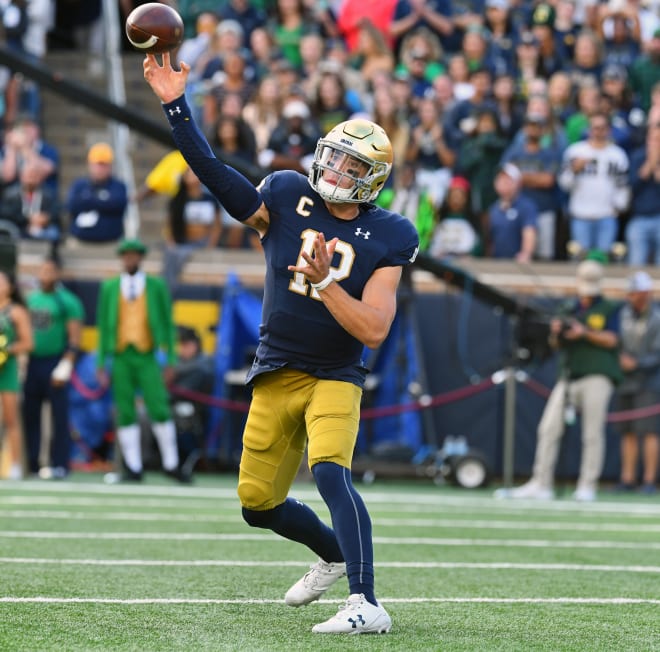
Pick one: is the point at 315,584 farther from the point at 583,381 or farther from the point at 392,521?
the point at 583,381

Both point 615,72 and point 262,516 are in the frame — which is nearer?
point 262,516

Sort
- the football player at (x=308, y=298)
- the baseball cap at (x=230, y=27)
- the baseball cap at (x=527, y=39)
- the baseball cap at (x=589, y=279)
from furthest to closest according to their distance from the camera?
the baseball cap at (x=527, y=39) → the baseball cap at (x=230, y=27) → the baseball cap at (x=589, y=279) → the football player at (x=308, y=298)

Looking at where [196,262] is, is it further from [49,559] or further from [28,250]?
[49,559]

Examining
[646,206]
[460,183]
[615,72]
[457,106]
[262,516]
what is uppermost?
[615,72]

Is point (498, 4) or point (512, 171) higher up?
point (498, 4)

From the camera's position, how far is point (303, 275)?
5.19 m

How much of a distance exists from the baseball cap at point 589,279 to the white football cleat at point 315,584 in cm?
764

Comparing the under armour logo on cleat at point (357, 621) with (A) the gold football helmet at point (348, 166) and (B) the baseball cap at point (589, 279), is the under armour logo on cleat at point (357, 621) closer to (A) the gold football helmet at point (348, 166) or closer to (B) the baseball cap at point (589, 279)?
(A) the gold football helmet at point (348, 166)

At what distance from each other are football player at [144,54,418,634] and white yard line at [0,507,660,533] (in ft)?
12.5

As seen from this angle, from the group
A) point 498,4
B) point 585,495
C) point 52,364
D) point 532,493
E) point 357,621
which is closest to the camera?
point 357,621

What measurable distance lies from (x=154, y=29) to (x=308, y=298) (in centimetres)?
108

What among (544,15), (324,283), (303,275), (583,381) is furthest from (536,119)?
(324,283)

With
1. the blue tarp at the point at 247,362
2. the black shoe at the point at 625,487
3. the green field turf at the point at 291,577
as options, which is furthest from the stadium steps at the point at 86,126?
the green field turf at the point at 291,577

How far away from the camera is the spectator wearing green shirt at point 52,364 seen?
41.8 feet
